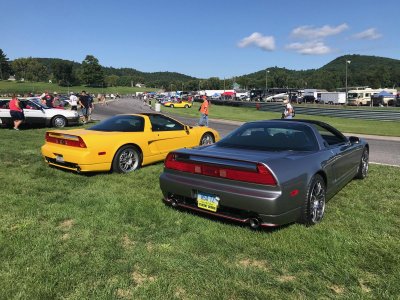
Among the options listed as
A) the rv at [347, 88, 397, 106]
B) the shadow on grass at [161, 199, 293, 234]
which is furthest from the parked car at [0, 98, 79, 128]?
the rv at [347, 88, 397, 106]

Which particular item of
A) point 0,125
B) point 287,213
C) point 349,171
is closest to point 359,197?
point 349,171

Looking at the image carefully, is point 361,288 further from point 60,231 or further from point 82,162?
point 82,162

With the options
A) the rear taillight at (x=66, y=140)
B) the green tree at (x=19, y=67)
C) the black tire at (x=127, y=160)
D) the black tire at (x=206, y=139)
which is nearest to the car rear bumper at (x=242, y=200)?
the black tire at (x=127, y=160)

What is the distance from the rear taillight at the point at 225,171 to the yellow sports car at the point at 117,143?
2450 mm

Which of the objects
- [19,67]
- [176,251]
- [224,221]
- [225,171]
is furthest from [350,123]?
[19,67]

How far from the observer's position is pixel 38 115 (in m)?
15.6

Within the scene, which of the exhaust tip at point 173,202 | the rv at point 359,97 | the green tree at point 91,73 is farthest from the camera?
the green tree at point 91,73

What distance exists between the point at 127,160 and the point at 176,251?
3923 mm

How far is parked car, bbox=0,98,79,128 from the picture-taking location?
15.1m

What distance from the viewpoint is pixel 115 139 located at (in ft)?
23.0

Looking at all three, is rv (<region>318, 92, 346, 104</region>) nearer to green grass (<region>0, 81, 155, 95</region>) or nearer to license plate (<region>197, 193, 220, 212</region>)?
license plate (<region>197, 193, 220, 212</region>)

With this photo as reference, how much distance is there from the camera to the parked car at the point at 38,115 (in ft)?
49.6

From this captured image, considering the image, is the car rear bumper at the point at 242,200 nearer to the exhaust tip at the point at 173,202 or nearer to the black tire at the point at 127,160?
the exhaust tip at the point at 173,202

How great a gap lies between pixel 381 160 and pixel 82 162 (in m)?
7.56
